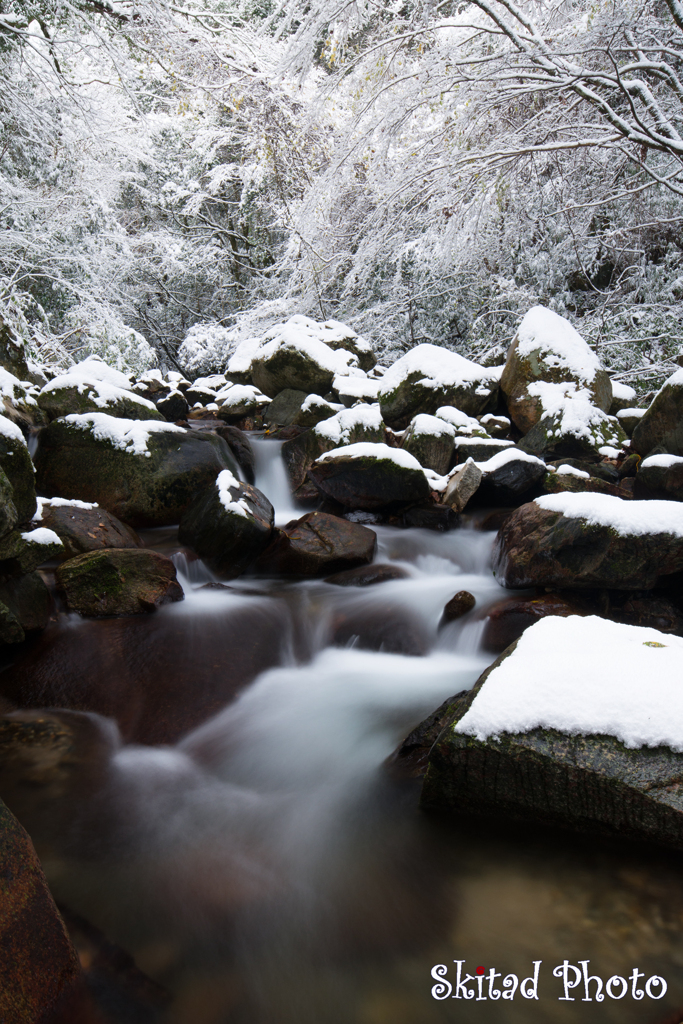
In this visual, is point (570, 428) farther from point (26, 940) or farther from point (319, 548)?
point (26, 940)

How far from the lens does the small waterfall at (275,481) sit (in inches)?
252

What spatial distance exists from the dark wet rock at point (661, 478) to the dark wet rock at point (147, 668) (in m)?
3.98

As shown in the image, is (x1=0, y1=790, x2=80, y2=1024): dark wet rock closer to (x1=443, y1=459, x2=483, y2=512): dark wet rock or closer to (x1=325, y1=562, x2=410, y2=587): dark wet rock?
(x1=325, y1=562, x2=410, y2=587): dark wet rock

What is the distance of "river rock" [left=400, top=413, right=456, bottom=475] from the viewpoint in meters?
6.36

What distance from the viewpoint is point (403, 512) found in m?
5.63

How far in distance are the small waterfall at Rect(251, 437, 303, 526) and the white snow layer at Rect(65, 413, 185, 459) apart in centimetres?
169

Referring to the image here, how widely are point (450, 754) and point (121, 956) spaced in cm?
123

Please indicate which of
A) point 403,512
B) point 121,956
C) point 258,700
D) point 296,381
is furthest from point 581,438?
point 121,956

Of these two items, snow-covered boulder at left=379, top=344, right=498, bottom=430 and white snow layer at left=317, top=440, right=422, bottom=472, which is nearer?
white snow layer at left=317, top=440, right=422, bottom=472

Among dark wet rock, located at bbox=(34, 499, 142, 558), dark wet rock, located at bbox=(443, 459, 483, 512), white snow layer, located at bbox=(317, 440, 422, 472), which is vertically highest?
white snow layer, located at bbox=(317, 440, 422, 472)

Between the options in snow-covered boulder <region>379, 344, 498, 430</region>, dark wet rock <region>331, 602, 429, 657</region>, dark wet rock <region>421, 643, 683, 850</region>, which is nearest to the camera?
dark wet rock <region>421, 643, 683, 850</region>

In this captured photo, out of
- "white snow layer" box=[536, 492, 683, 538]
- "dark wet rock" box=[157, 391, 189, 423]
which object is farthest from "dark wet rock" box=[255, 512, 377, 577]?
"dark wet rock" box=[157, 391, 189, 423]

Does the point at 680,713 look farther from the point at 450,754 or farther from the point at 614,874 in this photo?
the point at 450,754

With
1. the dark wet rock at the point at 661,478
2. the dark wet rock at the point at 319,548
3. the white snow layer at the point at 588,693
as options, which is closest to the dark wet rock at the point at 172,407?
the dark wet rock at the point at 319,548
